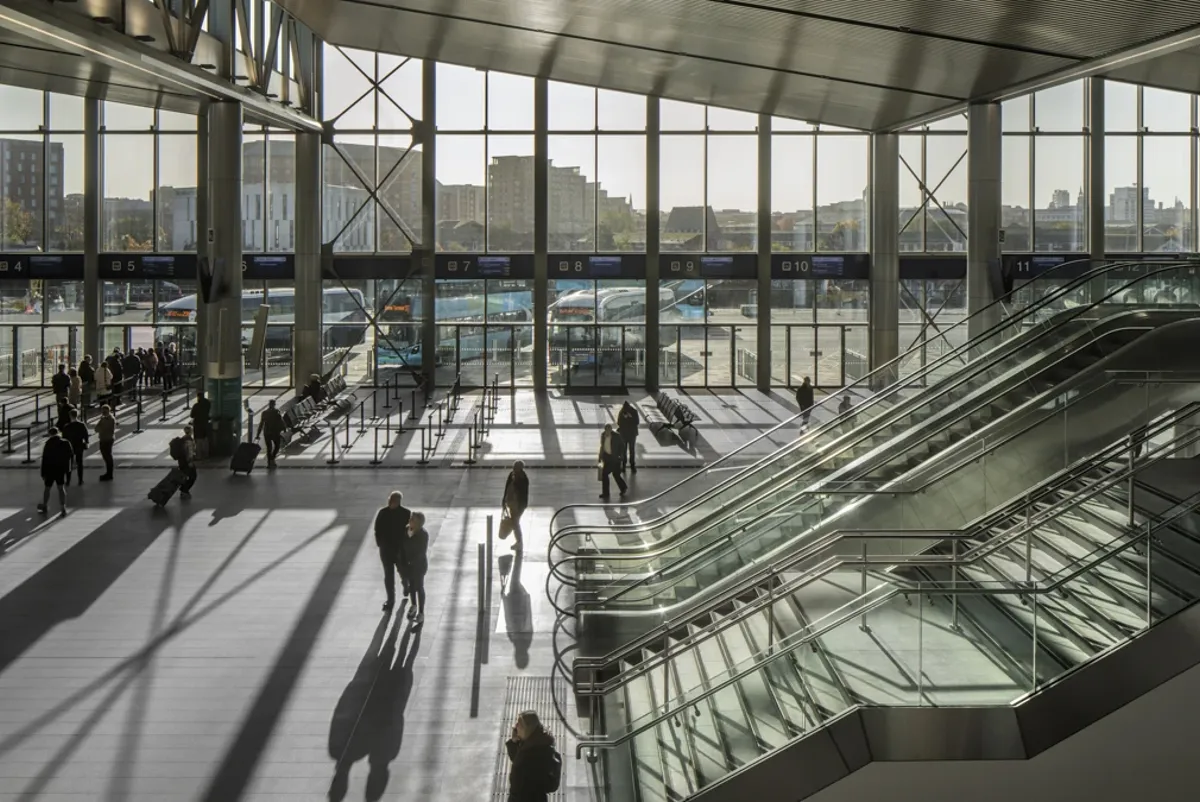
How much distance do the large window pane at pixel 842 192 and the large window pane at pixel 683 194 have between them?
3.05m

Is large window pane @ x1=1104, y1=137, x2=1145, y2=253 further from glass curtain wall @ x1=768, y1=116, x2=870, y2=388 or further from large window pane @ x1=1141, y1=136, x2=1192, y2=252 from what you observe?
glass curtain wall @ x1=768, y1=116, x2=870, y2=388

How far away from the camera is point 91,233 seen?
32.0 m

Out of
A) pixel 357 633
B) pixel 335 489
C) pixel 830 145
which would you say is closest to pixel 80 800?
pixel 357 633

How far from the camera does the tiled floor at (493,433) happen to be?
20859 mm

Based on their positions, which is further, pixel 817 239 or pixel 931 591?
pixel 817 239

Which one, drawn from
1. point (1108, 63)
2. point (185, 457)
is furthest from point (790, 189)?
point (185, 457)

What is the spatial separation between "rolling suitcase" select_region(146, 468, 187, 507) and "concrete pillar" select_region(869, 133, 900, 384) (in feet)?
56.0

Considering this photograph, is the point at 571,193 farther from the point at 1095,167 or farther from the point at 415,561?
the point at 415,561

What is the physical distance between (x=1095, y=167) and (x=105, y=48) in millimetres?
25226

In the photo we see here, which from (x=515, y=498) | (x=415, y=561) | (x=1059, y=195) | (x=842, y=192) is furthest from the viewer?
(x=842, y=192)

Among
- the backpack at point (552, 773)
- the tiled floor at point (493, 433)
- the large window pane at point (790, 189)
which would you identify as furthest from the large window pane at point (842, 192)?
the backpack at point (552, 773)

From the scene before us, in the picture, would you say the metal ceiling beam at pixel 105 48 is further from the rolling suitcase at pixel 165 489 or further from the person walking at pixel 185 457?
the rolling suitcase at pixel 165 489

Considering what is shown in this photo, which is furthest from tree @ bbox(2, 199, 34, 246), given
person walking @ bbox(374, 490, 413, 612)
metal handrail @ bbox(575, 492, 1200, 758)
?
metal handrail @ bbox(575, 492, 1200, 758)

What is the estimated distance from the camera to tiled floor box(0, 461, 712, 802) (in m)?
7.97
